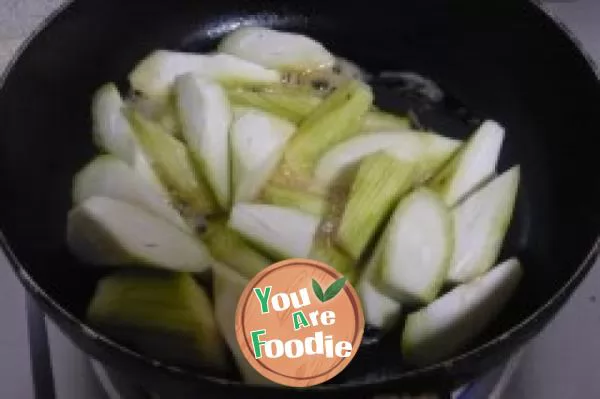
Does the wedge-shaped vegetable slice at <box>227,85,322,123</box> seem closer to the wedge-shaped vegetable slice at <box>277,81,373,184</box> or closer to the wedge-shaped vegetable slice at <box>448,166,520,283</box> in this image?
the wedge-shaped vegetable slice at <box>277,81,373,184</box>

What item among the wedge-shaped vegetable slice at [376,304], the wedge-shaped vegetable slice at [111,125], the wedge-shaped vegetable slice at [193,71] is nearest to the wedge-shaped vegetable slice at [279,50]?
the wedge-shaped vegetable slice at [193,71]

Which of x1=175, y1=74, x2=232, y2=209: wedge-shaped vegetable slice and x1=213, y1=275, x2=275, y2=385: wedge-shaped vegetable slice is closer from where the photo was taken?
x1=213, y1=275, x2=275, y2=385: wedge-shaped vegetable slice

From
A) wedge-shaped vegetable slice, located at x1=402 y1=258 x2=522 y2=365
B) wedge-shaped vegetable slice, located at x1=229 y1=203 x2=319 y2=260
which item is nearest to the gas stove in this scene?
wedge-shaped vegetable slice, located at x1=402 y1=258 x2=522 y2=365

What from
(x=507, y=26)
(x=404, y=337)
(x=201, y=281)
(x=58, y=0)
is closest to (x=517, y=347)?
(x=404, y=337)

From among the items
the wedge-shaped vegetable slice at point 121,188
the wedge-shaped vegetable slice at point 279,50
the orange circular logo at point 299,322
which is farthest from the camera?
the wedge-shaped vegetable slice at point 279,50

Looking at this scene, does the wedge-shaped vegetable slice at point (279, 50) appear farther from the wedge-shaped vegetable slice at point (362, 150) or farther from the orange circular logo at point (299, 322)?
the orange circular logo at point (299, 322)

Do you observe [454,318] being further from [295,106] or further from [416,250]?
[295,106]

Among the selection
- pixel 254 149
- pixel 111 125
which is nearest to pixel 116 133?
pixel 111 125
